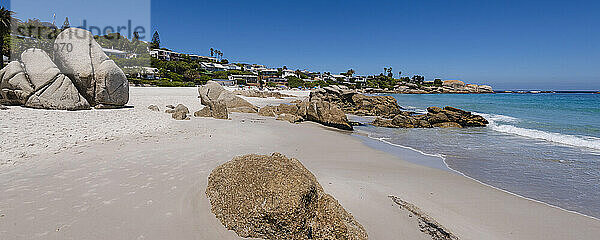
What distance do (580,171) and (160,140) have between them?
1217cm

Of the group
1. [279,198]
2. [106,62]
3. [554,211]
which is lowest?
[554,211]

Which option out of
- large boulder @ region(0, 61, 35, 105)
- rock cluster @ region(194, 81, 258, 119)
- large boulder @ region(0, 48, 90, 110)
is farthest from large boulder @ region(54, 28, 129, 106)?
rock cluster @ region(194, 81, 258, 119)

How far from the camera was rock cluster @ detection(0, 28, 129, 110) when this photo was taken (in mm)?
11977

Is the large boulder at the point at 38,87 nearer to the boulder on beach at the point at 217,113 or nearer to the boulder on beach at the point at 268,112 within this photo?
the boulder on beach at the point at 217,113

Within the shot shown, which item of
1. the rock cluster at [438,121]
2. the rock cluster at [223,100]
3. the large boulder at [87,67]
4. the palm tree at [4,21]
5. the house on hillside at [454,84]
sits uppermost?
the house on hillside at [454,84]

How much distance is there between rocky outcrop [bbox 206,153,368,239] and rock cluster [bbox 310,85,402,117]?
70.9ft

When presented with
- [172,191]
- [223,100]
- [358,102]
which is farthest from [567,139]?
[223,100]

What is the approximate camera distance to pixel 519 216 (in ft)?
15.1

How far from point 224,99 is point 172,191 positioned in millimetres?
17360

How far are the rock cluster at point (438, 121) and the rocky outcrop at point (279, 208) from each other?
14.7 m

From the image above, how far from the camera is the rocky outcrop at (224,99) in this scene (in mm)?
19922

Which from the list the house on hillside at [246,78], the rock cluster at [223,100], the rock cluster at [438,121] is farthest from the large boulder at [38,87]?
the house on hillside at [246,78]

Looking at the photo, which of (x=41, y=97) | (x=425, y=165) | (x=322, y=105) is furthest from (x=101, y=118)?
(x=425, y=165)

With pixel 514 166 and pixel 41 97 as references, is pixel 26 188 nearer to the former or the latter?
pixel 41 97
